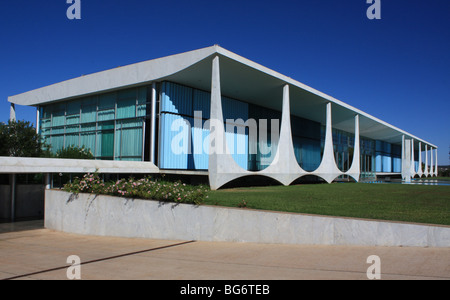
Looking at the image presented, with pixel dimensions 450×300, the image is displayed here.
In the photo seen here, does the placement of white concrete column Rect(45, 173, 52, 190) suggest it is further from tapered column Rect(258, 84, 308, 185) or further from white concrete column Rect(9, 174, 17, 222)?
tapered column Rect(258, 84, 308, 185)

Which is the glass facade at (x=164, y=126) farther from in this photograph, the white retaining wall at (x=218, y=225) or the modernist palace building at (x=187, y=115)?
the white retaining wall at (x=218, y=225)

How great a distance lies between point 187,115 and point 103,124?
6.81 metres

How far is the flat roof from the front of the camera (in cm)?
2017

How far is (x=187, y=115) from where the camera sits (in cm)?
2362

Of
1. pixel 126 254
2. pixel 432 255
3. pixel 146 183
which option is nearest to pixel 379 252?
pixel 432 255

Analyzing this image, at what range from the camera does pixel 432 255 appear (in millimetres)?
6672

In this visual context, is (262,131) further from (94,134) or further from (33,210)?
(33,210)

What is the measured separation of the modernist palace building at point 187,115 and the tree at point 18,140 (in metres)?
4.52

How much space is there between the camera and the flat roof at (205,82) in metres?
20.2

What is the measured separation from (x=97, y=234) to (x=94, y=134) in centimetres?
1468

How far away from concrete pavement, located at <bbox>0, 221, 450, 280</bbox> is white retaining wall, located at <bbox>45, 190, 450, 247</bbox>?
0.28m

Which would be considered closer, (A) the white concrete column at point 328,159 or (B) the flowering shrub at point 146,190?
(B) the flowering shrub at point 146,190

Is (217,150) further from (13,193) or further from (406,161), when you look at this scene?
(406,161)

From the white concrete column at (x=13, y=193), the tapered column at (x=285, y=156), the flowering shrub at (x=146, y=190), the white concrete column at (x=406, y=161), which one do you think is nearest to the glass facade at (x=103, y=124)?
the white concrete column at (x=13, y=193)
